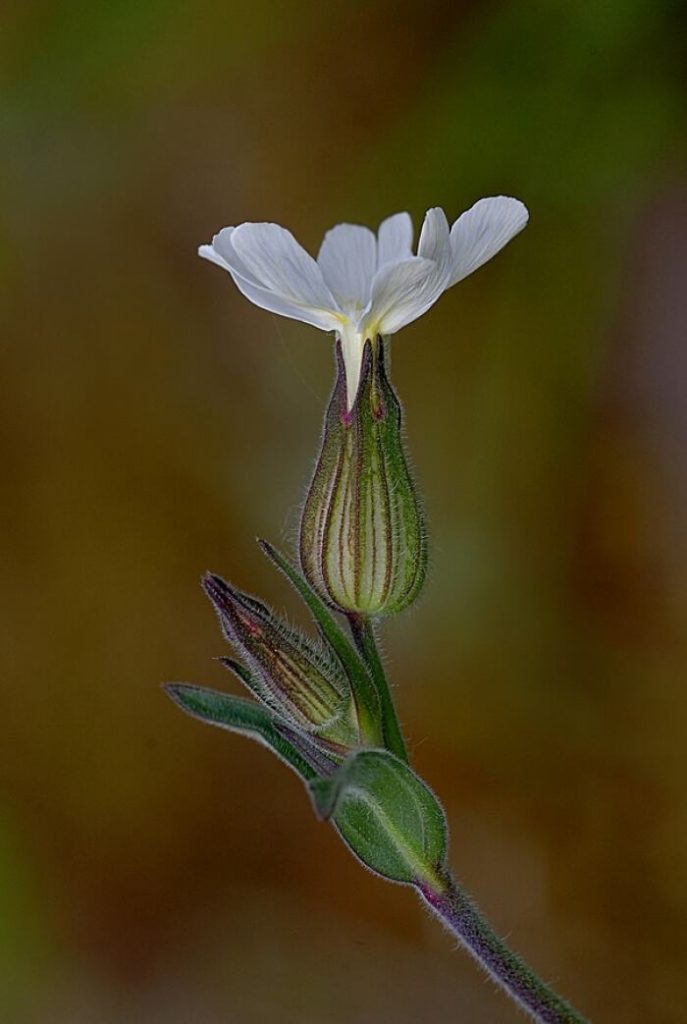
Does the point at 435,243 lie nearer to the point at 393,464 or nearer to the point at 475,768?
the point at 393,464

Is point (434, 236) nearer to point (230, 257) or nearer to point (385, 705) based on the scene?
point (230, 257)

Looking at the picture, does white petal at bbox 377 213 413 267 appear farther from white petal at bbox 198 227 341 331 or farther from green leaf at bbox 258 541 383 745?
green leaf at bbox 258 541 383 745

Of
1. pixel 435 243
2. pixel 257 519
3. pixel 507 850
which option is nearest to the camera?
pixel 435 243

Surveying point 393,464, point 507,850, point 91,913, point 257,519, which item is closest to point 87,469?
point 257,519

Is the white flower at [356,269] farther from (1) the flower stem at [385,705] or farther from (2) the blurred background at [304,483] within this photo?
(2) the blurred background at [304,483]

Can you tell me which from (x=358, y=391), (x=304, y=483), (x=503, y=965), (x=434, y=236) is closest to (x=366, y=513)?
(x=358, y=391)

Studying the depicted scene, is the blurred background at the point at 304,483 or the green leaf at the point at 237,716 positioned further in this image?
the blurred background at the point at 304,483

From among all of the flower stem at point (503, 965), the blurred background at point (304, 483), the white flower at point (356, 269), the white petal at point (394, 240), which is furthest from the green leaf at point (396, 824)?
the blurred background at point (304, 483)
